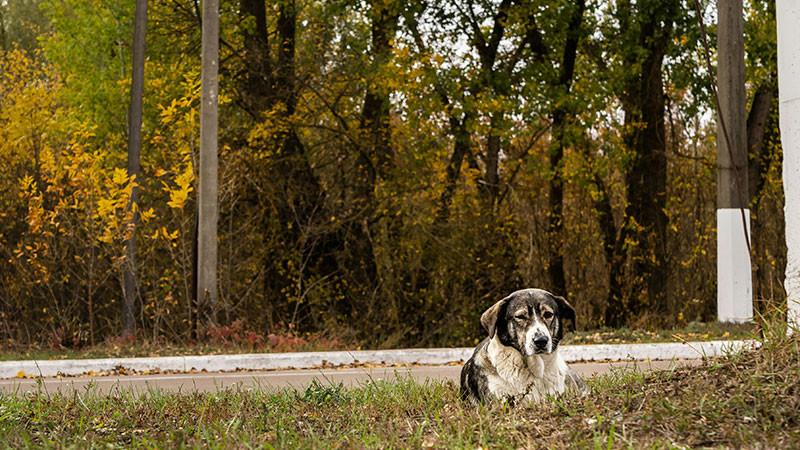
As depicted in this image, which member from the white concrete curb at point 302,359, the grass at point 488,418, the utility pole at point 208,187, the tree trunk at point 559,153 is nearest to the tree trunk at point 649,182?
the tree trunk at point 559,153

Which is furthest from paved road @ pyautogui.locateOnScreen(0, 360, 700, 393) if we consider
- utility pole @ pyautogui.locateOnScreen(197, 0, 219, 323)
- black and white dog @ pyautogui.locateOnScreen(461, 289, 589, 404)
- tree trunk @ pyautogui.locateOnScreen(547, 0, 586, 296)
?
tree trunk @ pyautogui.locateOnScreen(547, 0, 586, 296)

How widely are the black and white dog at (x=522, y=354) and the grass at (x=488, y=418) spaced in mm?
117

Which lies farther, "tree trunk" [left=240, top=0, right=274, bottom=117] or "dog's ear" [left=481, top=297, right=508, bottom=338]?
"tree trunk" [left=240, top=0, right=274, bottom=117]

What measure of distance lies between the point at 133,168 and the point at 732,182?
29.8 feet

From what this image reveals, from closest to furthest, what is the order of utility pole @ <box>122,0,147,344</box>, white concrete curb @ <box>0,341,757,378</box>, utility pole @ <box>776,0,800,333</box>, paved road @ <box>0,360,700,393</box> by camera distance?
utility pole @ <box>776,0,800,333</box>
paved road @ <box>0,360,700,393</box>
white concrete curb @ <box>0,341,757,378</box>
utility pole @ <box>122,0,147,344</box>

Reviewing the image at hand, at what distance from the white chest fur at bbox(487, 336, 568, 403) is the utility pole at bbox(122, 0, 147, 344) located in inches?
363

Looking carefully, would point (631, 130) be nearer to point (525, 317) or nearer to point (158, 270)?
point (158, 270)

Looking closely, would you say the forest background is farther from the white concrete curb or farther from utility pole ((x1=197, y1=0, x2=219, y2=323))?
the white concrete curb

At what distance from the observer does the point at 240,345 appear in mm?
12133

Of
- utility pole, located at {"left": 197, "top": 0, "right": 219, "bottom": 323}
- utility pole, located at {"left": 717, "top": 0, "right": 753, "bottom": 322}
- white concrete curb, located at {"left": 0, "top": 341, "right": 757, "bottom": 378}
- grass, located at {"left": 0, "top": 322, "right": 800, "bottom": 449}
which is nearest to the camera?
grass, located at {"left": 0, "top": 322, "right": 800, "bottom": 449}

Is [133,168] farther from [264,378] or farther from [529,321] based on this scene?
[529,321]

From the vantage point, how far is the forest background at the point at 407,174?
15.0 meters

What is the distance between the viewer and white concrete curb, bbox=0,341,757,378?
34.3 ft

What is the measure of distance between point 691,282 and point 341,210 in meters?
7.91
